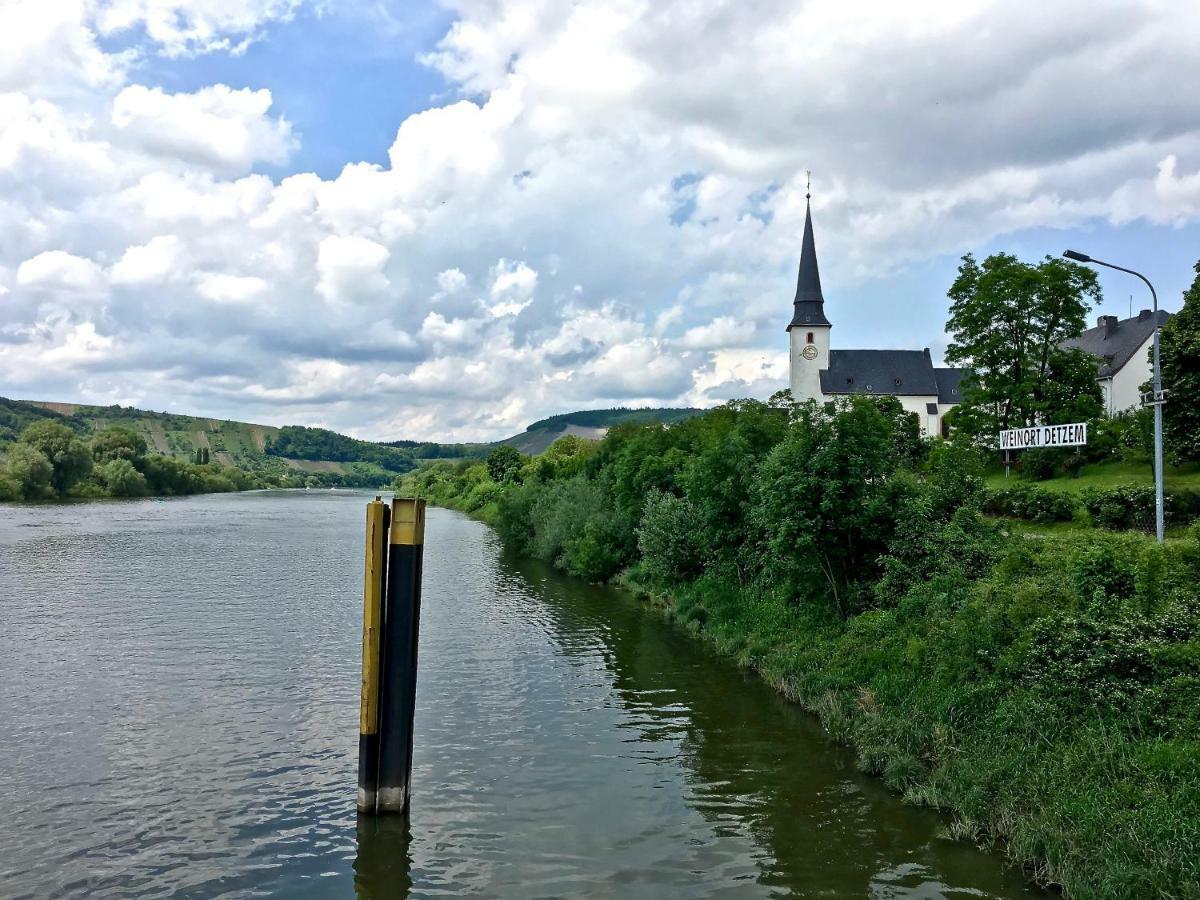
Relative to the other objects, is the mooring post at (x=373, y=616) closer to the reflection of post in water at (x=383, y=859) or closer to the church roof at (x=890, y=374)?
the reflection of post in water at (x=383, y=859)

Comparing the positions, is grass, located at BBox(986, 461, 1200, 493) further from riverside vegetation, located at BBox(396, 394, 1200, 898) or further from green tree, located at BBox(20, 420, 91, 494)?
green tree, located at BBox(20, 420, 91, 494)

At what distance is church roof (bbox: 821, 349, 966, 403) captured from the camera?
9412 centimetres

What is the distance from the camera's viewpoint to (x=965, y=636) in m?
16.5

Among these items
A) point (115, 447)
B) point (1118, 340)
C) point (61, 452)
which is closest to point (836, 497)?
point (1118, 340)

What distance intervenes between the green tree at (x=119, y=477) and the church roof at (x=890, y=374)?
9230 centimetres

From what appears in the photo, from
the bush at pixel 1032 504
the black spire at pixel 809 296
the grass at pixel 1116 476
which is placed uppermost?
the black spire at pixel 809 296

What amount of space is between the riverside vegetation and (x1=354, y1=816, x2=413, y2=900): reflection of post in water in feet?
26.4

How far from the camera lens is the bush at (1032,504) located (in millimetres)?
27281

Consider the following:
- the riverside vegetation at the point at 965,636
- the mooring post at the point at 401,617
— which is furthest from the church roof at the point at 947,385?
the mooring post at the point at 401,617

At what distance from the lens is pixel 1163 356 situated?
34.8 metres

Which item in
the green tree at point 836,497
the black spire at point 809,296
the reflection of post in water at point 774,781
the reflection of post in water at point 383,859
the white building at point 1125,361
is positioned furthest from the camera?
the black spire at point 809,296

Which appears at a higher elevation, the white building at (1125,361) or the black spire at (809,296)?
the black spire at (809,296)

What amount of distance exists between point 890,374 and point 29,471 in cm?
9943

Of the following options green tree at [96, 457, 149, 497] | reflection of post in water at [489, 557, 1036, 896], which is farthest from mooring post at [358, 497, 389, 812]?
green tree at [96, 457, 149, 497]
